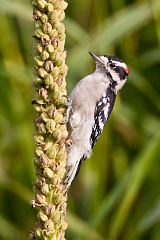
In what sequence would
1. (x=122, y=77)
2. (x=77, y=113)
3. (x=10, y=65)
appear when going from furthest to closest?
(x=10, y=65) < (x=122, y=77) < (x=77, y=113)

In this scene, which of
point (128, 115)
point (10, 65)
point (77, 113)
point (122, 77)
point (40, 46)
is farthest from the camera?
A: point (128, 115)

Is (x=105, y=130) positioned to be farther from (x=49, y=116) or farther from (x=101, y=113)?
(x=49, y=116)

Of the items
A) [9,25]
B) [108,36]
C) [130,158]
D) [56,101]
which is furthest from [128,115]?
[56,101]

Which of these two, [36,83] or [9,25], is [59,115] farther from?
[9,25]

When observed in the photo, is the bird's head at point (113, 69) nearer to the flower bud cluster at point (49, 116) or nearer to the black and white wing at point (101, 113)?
the black and white wing at point (101, 113)

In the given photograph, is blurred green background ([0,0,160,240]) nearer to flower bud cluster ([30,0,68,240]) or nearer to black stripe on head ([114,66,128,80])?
black stripe on head ([114,66,128,80])

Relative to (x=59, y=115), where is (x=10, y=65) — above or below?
above

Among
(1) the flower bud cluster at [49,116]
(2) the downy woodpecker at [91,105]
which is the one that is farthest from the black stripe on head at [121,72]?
(1) the flower bud cluster at [49,116]

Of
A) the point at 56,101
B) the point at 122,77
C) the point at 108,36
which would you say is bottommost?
the point at 56,101
